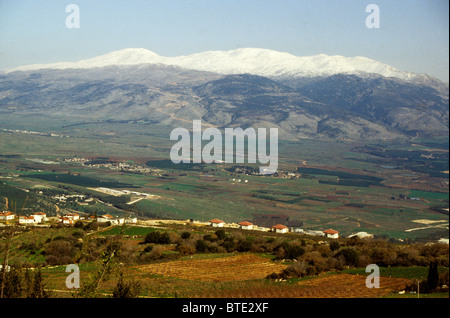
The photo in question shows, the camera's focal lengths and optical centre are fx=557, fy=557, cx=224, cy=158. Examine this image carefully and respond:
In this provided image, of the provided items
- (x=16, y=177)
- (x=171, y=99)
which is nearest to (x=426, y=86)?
(x=171, y=99)

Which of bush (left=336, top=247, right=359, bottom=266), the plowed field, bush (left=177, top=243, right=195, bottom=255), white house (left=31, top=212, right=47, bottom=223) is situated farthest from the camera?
white house (left=31, top=212, right=47, bottom=223)

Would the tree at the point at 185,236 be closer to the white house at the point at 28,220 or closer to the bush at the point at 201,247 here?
the bush at the point at 201,247

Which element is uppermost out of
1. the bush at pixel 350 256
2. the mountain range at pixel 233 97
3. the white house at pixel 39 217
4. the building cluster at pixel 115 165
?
the mountain range at pixel 233 97

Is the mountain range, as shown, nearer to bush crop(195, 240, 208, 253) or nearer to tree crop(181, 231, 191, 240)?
tree crop(181, 231, 191, 240)

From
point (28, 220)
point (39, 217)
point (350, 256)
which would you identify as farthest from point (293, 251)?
point (39, 217)

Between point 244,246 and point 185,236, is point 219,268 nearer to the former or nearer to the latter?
point 244,246

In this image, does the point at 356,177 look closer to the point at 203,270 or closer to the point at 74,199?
the point at 74,199

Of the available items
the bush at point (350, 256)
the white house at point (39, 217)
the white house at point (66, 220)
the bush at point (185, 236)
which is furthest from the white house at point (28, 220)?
the bush at point (350, 256)

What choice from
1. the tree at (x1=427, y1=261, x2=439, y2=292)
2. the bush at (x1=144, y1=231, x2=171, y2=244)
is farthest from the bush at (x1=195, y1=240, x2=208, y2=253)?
the tree at (x1=427, y1=261, x2=439, y2=292)
